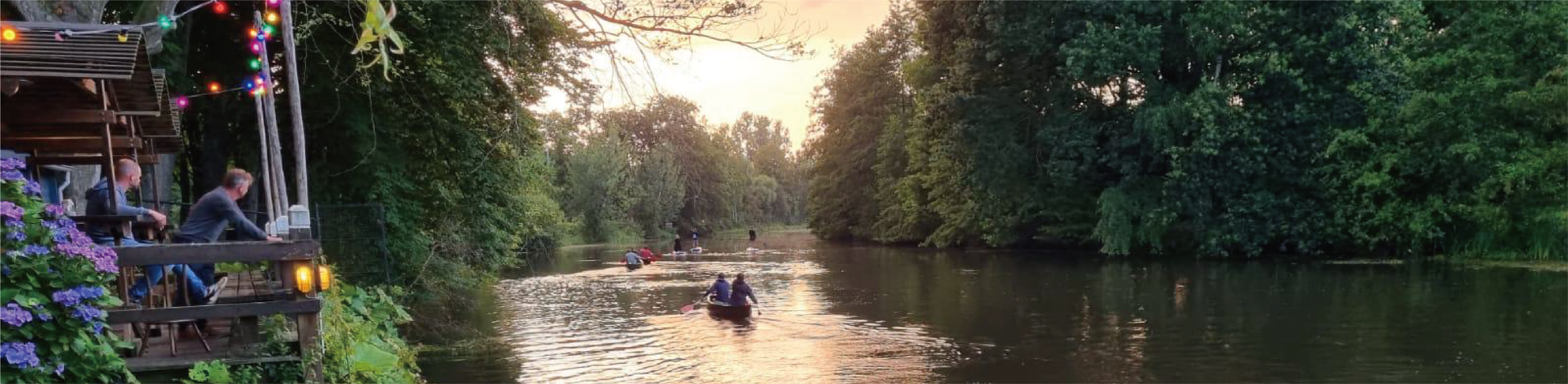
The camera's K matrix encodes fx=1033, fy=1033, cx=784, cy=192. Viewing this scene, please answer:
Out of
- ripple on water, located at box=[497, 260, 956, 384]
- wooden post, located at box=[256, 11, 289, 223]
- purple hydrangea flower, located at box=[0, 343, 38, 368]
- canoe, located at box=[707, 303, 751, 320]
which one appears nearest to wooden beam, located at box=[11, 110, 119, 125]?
wooden post, located at box=[256, 11, 289, 223]

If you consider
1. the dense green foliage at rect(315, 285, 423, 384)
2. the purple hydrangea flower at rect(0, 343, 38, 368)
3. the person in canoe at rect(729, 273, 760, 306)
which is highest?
the purple hydrangea flower at rect(0, 343, 38, 368)

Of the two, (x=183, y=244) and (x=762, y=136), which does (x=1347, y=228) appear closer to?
(x=183, y=244)

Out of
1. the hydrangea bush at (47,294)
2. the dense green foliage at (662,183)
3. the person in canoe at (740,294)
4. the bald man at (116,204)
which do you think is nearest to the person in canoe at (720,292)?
the person in canoe at (740,294)

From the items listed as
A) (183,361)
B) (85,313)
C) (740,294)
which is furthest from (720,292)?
(85,313)

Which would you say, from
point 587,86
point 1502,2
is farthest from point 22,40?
point 1502,2

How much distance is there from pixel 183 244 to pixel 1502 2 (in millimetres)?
30768

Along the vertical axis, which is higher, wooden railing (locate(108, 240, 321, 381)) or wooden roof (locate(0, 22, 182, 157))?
wooden roof (locate(0, 22, 182, 157))

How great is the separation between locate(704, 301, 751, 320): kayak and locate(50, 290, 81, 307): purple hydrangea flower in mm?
15395

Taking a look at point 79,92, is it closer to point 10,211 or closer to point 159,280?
point 159,280

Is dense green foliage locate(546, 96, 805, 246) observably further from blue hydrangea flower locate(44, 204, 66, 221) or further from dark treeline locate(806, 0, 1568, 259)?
blue hydrangea flower locate(44, 204, 66, 221)

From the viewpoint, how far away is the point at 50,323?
488 cm

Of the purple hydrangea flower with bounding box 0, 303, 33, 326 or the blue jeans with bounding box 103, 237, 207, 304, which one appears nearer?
the purple hydrangea flower with bounding box 0, 303, 33, 326

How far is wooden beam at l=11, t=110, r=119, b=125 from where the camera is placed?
22.8ft

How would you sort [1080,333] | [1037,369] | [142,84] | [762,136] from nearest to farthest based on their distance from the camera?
[142,84], [1037,369], [1080,333], [762,136]
